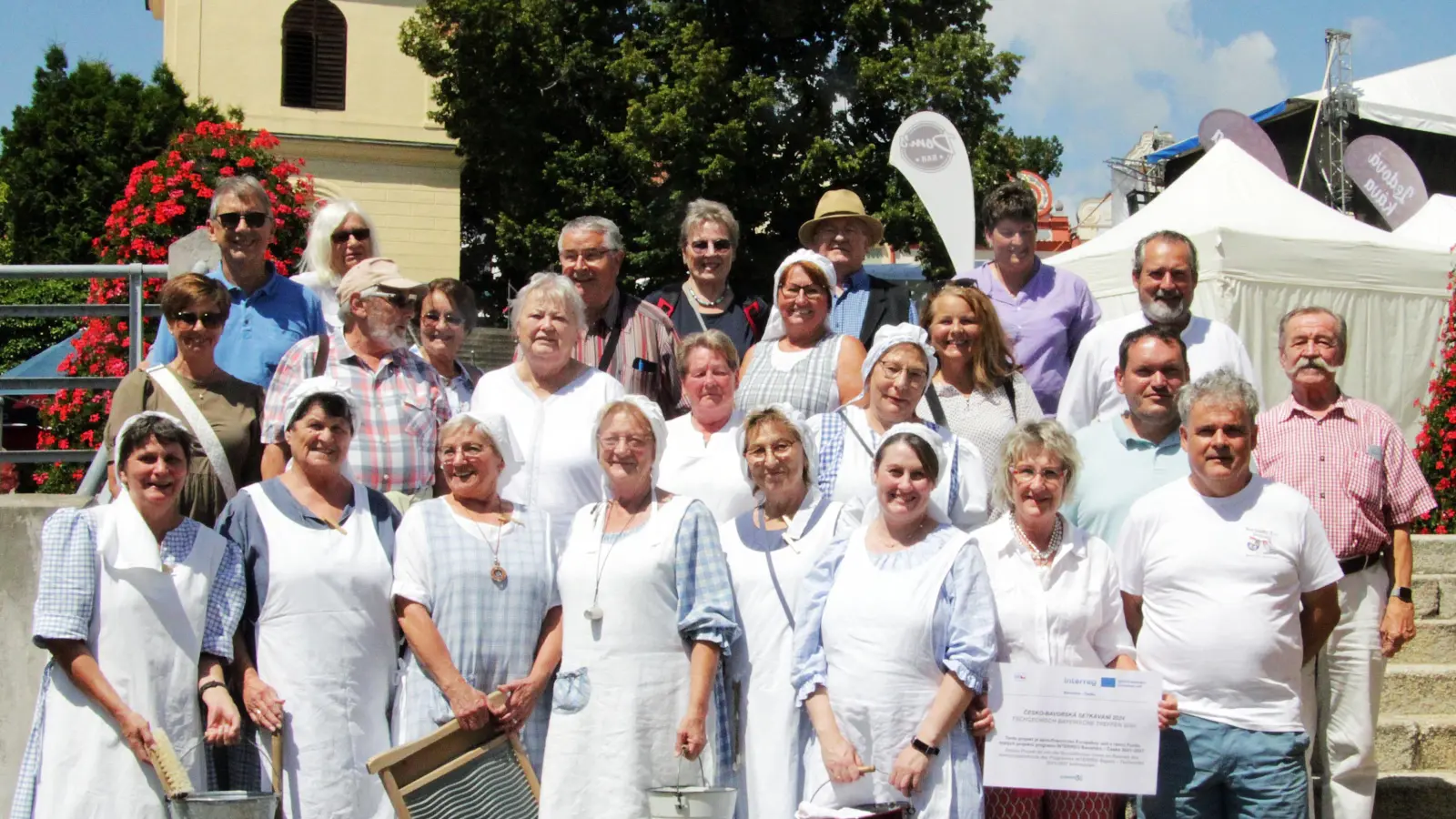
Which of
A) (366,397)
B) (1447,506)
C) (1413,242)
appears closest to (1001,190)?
(366,397)

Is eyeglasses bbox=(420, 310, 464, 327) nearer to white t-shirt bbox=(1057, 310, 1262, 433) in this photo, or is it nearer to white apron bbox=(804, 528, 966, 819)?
white apron bbox=(804, 528, 966, 819)

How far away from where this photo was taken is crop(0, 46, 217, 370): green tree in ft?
75.8

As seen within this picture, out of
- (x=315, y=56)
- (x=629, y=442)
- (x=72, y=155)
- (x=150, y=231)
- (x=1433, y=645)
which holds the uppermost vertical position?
(x=315, y=56)

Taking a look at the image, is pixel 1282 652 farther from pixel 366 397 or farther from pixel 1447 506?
pixel 1447 506

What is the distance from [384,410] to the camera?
204 inches

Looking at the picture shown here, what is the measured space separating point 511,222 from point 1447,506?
1764cm

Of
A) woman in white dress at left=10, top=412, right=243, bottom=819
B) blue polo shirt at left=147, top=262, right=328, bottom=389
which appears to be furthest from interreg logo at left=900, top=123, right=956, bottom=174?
woman in white dress at left=10, top=412, right=243, bottom=819

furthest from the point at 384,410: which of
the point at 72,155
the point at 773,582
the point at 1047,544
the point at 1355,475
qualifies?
the point at 72,155

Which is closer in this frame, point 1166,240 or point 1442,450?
point 1166,240

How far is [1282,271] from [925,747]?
10.2m

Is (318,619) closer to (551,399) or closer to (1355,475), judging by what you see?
(551,399)

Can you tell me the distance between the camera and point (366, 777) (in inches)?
178

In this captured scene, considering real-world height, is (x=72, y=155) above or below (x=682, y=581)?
above

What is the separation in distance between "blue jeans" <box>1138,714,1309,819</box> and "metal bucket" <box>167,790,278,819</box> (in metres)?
2.74
